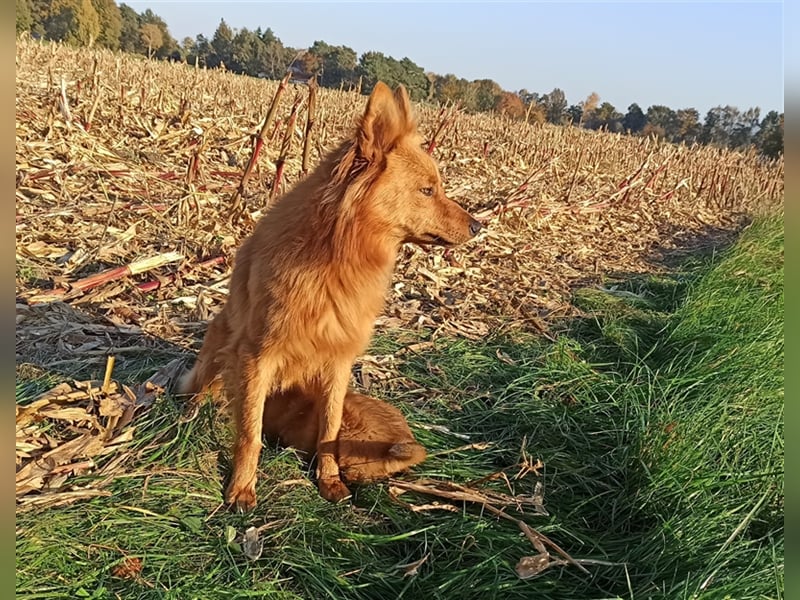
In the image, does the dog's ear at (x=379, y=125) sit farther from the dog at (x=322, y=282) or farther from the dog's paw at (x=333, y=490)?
the dog's paw at (x=333, y=490)

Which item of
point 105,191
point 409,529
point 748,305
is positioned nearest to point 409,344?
point 409,529

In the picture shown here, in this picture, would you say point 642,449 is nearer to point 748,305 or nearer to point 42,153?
point 748,305

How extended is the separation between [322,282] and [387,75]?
31398 mm

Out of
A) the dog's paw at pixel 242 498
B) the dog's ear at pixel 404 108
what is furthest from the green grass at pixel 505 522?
the dog's ear at pixel 404 108

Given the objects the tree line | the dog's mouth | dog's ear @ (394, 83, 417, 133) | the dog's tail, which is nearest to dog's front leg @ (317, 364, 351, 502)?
the dog's tail

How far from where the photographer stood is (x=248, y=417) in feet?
9.61

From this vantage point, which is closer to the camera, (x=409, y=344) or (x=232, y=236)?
(x=409, y=344)

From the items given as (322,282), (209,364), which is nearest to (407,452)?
(322,282)

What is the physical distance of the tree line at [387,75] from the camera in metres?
22.5

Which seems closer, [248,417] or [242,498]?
[242,498]

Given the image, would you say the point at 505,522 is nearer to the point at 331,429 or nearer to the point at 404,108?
the point at 331,429

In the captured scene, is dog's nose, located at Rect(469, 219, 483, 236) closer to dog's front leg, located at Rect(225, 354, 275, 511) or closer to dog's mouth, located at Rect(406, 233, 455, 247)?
dog's mouth, located at Rect(406, 233, 455, 247)

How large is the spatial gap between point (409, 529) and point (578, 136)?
19.8m

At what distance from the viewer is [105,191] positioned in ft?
20.1
